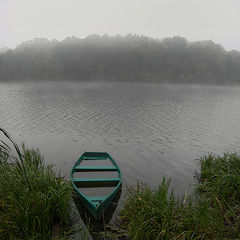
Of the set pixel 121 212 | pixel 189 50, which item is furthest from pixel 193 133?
pixel 189 50

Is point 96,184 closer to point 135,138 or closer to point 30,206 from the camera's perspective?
point 30,206

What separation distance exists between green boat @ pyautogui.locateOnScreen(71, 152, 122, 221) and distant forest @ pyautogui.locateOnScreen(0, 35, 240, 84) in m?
131

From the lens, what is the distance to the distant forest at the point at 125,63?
472ft

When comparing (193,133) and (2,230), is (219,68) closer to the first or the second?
(193,133)

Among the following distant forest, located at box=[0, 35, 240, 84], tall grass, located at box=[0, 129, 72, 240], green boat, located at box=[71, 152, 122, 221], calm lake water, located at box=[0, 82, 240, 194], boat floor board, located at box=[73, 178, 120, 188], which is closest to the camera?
tall grass, located at box=[0, 129, 72, 240]

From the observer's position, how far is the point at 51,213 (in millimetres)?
7316

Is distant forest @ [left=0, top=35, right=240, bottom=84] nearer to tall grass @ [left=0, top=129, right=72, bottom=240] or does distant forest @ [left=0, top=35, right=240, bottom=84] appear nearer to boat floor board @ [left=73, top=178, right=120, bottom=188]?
boat floor board @ [left=73, top=178, right=120, bottom=188]

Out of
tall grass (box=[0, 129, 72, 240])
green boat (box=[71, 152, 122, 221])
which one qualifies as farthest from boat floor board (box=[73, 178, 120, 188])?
tall grass (box=[0, 129, 72, 240])

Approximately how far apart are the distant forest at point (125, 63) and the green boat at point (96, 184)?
131 meters

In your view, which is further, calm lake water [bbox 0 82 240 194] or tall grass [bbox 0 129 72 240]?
calm lake water [bbox 0 82 240 194]

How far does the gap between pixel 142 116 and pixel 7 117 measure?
74.4ft

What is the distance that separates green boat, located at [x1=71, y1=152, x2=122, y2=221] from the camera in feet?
27.8

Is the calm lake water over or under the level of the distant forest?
under

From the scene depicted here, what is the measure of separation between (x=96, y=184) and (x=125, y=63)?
152 meters
